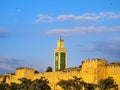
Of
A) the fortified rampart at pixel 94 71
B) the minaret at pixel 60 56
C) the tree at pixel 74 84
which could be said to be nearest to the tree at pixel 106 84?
the fortified rampart at pixel 94 71

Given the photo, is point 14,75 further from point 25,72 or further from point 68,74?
point 68,74

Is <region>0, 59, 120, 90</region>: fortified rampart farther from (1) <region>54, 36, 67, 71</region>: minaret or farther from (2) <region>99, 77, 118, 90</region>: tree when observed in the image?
(1) <region>54, 36, 67, 71</region>: minaret

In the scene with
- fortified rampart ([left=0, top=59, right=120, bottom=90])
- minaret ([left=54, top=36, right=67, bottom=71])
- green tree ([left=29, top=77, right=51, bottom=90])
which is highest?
minaret ([left=54, top=36, right=67, bottom=71])

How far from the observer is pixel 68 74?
5069 centimetres

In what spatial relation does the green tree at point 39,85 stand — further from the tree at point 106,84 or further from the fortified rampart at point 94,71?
the tree at point 106,84

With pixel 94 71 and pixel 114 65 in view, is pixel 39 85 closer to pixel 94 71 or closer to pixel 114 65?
pixel 94 71

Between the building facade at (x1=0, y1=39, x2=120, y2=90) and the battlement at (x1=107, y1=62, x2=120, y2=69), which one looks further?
the building facade at (x1=0, y1=39, x2=120, y2=90)

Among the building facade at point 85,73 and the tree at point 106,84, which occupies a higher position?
the building facade at point 85,73

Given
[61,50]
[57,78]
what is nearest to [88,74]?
[57,78]

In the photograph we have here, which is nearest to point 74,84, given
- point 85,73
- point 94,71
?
point 94,71

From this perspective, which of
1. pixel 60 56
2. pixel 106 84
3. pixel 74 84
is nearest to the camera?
pixel 106 84

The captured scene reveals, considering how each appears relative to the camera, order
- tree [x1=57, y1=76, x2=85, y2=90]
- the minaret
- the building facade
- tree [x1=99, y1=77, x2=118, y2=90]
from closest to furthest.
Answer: tree [x1=99, y1=77, x2=118, y2=90]
tree [x1=57, y1=76, x2=85, y2=90]
the building facade
the minaret

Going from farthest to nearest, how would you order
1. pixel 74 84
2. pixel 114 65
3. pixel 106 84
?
pixel 114 65 < pixel 74 84 < pixel 106 84

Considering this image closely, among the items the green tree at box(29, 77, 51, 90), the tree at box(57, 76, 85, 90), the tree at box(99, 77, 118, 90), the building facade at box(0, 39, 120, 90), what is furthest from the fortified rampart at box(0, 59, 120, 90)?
the green tree at box(29, 77, 51, 90)
